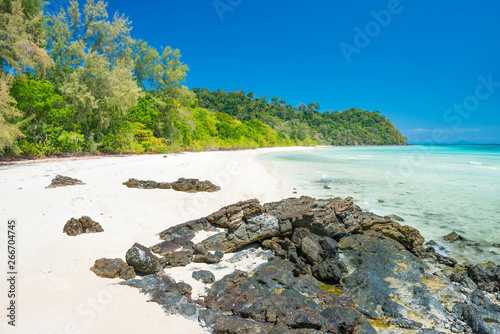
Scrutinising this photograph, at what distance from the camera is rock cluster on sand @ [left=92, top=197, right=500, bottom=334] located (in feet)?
11.2

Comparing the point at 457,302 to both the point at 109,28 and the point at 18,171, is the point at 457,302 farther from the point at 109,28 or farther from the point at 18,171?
the point at 109,28

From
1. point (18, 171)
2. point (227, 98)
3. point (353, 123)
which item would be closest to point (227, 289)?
point (18, 171)

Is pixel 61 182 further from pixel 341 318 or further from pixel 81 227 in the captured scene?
pixel 341 318

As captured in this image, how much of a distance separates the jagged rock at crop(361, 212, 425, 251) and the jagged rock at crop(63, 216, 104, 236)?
669 cm

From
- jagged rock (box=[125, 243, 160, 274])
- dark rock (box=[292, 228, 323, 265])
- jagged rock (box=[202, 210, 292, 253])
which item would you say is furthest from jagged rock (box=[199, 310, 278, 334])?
jagged rock (box=[202, 210, 292, 253])

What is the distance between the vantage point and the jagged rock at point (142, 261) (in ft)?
13.9

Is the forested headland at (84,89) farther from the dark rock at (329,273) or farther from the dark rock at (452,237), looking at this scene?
the dark rock at (452,237)

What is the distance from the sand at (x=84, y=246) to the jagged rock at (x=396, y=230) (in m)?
3.46

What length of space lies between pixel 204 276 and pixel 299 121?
14463 centimetres

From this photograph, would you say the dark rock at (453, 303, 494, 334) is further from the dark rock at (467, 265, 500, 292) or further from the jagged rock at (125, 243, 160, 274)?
the jagged rock at (125, 243, 160, 274)

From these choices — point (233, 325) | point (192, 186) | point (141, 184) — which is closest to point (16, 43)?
point (141, 184)

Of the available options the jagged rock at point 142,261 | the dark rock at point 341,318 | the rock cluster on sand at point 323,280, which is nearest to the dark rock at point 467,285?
the rock cluster on sand at point 323,280

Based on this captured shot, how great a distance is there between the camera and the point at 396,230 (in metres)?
6.31

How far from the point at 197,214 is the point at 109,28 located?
1052 inches
